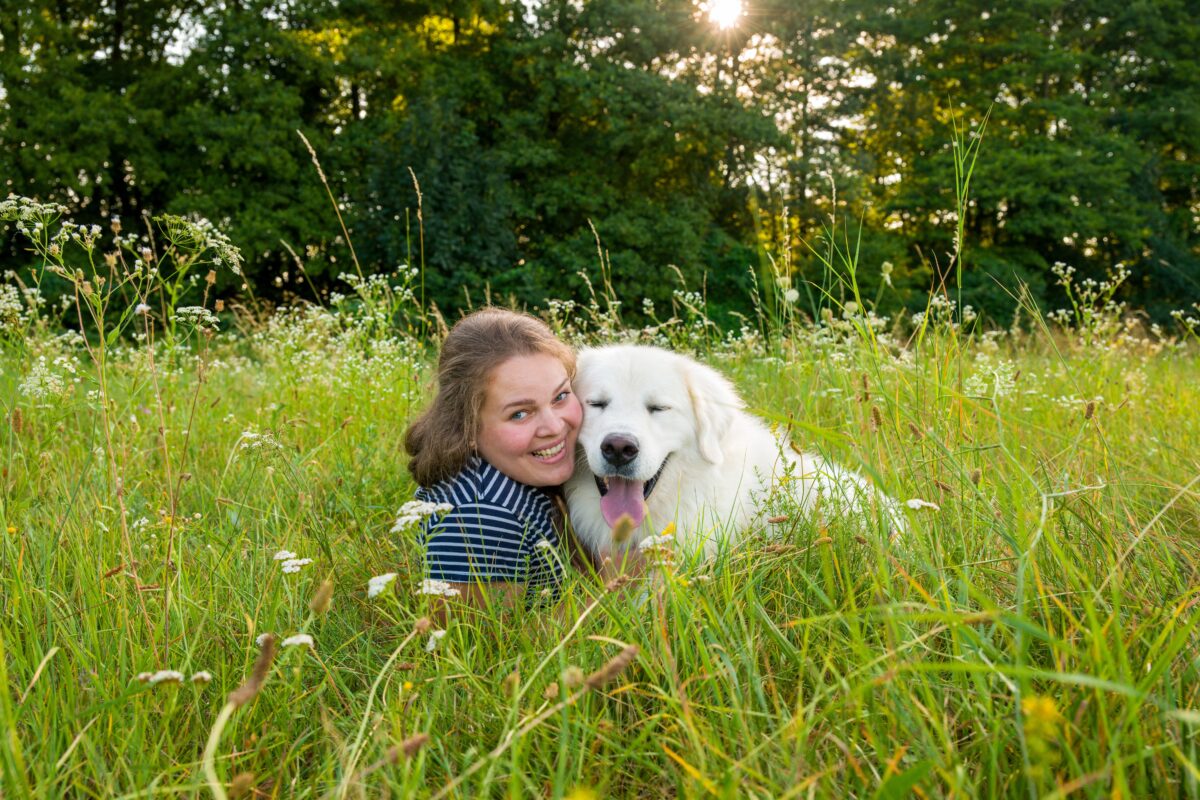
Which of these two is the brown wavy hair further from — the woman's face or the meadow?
the meadow

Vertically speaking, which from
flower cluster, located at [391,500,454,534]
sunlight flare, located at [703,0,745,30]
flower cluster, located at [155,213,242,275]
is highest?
sunlight flare, located at [703,0,745,30]

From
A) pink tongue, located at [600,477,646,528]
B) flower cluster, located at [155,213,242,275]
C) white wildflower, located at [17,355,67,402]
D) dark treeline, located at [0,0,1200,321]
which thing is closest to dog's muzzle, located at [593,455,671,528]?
pink tongue, located at [600,477,646,528]

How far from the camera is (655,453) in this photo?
2973 mm

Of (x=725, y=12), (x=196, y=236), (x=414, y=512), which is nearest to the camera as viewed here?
(x=414, y=512)

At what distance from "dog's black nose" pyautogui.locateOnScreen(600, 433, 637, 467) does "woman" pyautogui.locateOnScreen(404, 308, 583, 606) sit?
220 mm

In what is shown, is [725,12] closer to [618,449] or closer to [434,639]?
[618,449]

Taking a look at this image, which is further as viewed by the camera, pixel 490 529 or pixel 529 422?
pixel 529 422

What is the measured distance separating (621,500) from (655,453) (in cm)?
21

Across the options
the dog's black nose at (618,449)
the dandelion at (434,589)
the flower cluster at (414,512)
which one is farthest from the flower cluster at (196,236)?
the dog's black nose at (618,449)

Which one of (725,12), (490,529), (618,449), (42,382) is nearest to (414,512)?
(490,529)

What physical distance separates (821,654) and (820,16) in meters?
27.0

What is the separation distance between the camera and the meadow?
138cm

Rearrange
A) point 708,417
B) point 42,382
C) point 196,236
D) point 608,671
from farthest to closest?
point 42,382
point 708,417
point 196,236
point 608,671

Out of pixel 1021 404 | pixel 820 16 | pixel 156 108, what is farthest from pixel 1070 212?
pixel 156 108
